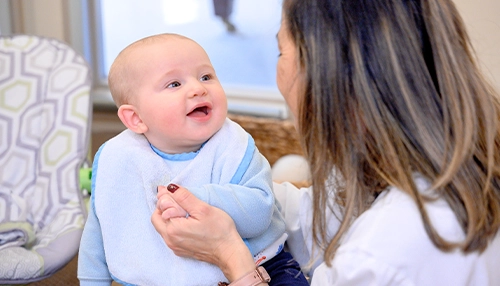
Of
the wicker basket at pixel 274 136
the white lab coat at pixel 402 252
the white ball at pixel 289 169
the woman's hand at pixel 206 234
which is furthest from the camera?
the wicker basket at pixel 274 136

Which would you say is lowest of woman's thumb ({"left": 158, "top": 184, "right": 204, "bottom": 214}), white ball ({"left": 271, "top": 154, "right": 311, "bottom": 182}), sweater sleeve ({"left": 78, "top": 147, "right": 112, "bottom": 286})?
white ball ({"left": 271, "top": 154, "right": 311, "bottom": 182})

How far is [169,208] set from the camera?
1073 millimetres

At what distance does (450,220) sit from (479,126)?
0.17 meters

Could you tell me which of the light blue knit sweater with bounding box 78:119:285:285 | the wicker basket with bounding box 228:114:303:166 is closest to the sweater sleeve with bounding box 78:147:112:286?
the light blue knit sweater with bounding box 78:119:285:285

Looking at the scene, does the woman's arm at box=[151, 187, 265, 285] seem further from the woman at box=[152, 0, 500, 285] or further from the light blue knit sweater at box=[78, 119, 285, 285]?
the woman at box=[152, 0, 500, 285]

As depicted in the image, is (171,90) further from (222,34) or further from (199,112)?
(222,34)

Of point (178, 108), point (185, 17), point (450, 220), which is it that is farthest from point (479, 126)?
point (185, 17)

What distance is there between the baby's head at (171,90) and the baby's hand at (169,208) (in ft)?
0.42

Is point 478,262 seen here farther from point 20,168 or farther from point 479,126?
point 20,168

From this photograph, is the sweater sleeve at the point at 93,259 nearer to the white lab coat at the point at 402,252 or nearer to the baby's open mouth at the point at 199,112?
the baby's open mouth at the point at 199,112

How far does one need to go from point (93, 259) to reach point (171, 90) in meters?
0.40

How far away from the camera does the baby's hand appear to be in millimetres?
1069

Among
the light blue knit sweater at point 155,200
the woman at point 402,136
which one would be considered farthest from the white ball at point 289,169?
the woman at point 402,136

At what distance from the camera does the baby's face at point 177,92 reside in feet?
3.62
